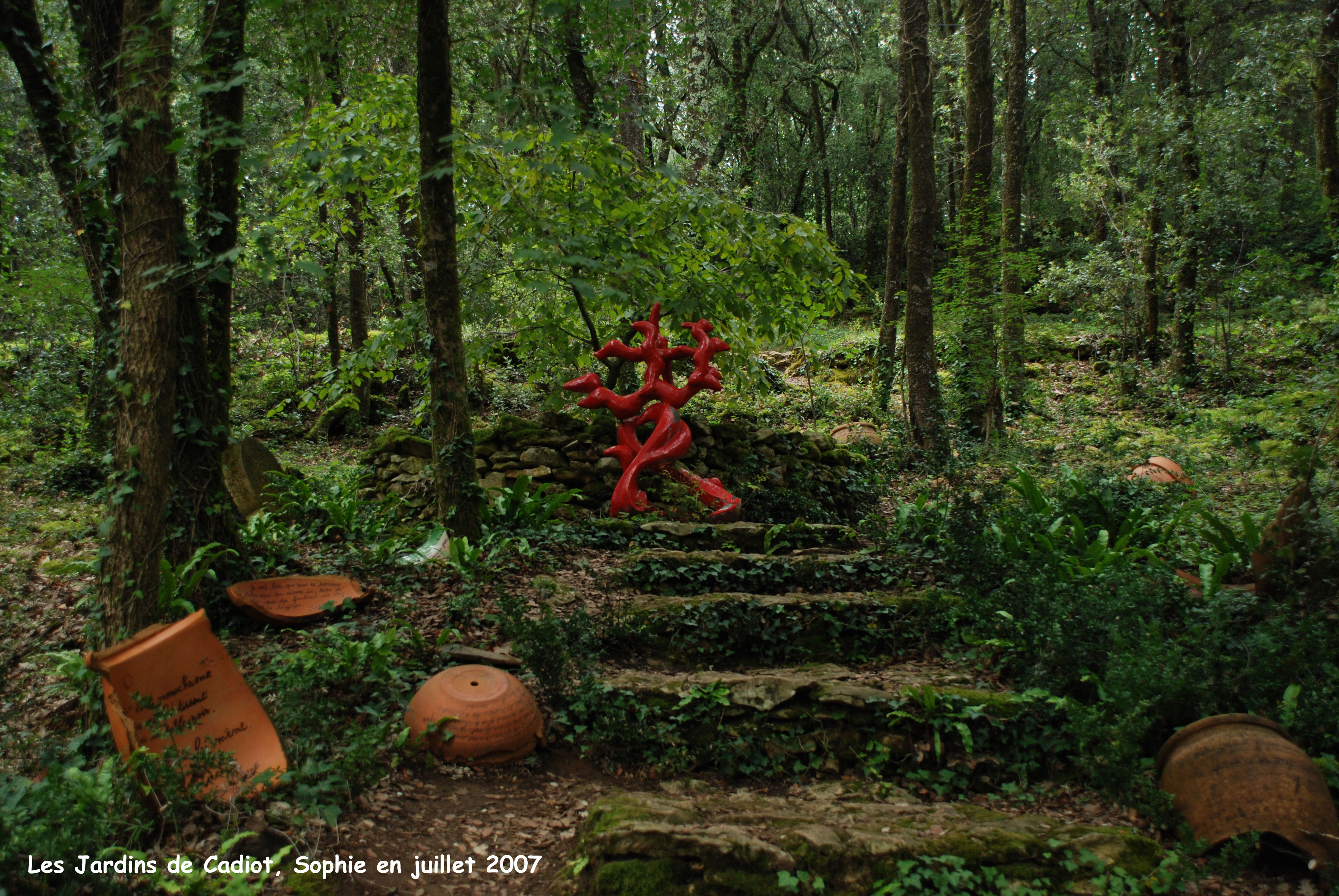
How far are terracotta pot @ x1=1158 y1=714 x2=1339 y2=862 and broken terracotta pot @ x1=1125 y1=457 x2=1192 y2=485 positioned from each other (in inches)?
192

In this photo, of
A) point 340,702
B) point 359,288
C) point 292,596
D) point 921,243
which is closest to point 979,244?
point 921,243

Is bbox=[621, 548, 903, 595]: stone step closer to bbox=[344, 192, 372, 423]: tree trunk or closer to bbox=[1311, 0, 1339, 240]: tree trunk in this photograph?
bbox=[344, 192, 372, 423]: tree trunk

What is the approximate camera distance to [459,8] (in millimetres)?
6301

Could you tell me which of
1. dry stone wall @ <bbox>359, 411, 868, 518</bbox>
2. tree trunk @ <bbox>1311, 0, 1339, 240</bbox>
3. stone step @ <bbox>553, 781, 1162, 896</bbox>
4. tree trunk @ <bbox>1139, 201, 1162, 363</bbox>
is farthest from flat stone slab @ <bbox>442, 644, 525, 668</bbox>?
tree trunk @ <bbox>1139, 201, 1162, 363</bbox>

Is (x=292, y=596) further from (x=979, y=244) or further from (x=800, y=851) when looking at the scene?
(x=979, y=244)

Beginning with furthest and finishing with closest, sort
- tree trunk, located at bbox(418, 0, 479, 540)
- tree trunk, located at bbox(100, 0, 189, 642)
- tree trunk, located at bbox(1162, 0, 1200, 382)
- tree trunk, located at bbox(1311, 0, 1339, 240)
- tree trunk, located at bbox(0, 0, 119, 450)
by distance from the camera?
tree trunk, located at bbox(1162, 0, 1200, 382) → tree trunk, located at bbox(1311, 0, 1339, 240) → tree trunk, located at bbox(418, 0, 479, 540) → tree trunk, located at bbox(0, 0, 119, 450) → tree trunk, located at bbox(100, 0, 189, 642)

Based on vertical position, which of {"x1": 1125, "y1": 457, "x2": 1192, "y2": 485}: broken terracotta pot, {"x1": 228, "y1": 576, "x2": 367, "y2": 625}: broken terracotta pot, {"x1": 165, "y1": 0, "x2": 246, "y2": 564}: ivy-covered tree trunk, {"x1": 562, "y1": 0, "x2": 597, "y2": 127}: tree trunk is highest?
{"x1": 562, "y1": 0, "x2": 597, "y2": 127}: tree trunk

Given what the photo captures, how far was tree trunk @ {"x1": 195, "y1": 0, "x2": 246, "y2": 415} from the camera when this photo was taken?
12.9 feet

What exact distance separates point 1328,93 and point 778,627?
40.9 feet

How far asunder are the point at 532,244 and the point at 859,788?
3242 mm

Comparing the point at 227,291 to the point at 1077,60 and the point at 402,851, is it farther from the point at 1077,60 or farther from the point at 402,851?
the point at 1077,60

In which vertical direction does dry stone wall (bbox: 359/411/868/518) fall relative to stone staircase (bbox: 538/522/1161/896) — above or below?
above

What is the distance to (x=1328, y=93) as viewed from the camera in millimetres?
10523

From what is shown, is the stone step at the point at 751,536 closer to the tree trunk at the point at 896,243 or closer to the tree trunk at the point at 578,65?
the tree trunk at the point at 578,65
